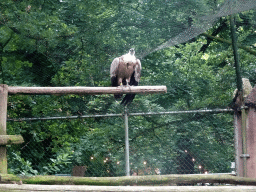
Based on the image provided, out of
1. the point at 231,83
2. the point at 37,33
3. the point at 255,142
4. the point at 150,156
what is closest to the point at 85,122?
the point at 150,156

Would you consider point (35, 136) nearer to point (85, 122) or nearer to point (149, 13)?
point (85, 122)

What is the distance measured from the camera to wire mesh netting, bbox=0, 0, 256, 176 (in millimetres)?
4113

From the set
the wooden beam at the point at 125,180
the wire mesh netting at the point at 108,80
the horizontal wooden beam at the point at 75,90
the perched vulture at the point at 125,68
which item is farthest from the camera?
the wire mesh netting at the point at 108,80

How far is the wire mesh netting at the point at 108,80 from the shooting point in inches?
162

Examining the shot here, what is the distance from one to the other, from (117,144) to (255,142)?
2.37m

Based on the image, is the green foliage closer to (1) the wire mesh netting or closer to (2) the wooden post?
(1) the wire mesh netting

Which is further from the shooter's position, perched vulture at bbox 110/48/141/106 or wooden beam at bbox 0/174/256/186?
perched vulture at bbox 110/48/141/106

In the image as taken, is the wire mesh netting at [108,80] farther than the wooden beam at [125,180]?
Yes

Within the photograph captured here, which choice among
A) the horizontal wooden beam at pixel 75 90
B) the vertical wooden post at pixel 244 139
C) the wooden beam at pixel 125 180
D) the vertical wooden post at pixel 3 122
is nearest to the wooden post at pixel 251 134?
the vertical wooden post at pixel 244 139

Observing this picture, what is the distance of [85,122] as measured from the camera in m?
4.64

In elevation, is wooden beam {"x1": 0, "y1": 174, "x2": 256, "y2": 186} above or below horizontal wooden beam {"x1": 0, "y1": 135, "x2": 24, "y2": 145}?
below

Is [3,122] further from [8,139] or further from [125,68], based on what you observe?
[125,68]

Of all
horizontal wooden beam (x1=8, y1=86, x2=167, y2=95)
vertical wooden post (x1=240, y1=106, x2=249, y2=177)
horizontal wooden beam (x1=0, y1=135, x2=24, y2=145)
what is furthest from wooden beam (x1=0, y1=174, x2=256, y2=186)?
horizontal wooden beam (x1=8, y1=86, x2=167, y2=95)

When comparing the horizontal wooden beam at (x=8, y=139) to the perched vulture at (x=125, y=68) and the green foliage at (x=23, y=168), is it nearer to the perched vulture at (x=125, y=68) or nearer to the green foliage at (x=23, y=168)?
the green foliage at (x=23, y=168)
